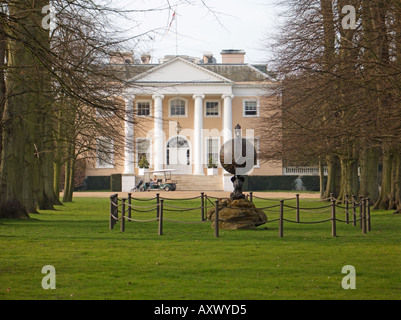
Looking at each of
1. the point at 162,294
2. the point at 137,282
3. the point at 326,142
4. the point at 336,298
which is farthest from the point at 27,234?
the point at 326,142

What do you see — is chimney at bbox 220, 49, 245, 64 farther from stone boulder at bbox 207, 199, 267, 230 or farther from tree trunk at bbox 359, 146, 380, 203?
stone boulder at bbox 207, 199, 267, 230

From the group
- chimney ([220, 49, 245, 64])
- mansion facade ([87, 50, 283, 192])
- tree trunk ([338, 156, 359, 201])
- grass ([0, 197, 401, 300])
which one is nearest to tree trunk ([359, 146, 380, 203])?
tree trunk ([338, 156, 359, 201])

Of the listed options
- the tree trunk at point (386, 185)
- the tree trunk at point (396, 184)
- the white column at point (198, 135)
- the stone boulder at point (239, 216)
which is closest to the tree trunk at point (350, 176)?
the tree trunk at point (386, 185)

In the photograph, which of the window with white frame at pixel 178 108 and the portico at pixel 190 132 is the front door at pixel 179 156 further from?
the window with white frame at pixel 178 108

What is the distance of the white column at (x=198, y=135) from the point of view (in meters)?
54.6

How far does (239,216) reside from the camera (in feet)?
53.8

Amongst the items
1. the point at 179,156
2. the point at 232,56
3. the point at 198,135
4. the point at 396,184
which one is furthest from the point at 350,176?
the point at 232,56

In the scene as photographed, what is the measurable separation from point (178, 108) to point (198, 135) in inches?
173

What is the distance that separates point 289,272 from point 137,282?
232cm

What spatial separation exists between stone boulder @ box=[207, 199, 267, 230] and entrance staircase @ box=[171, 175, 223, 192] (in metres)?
32.9

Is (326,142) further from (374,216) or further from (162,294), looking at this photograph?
(162,294)

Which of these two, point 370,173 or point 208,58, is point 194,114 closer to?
point 208,58

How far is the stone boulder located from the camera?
1636 cm

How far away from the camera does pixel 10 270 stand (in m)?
9.94
